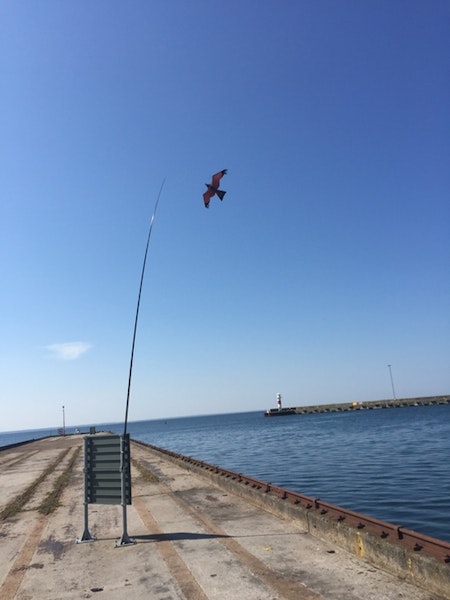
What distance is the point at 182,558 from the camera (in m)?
6.66

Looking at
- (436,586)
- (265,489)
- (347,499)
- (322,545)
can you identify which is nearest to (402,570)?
(436,586)

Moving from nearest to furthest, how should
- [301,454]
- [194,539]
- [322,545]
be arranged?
[322,545], [194,539], [301,454]

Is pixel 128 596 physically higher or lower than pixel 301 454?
higher

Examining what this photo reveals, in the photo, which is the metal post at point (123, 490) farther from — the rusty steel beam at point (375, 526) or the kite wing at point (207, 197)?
the kite wing at point (207, 197)

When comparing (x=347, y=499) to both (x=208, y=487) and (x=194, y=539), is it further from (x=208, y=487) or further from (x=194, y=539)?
(x=194, y=539)

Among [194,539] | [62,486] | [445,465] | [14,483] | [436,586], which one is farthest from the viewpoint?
[445,465]

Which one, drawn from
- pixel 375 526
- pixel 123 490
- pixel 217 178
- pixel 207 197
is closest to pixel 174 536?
pixel 123 490

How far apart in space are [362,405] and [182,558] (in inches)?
7164

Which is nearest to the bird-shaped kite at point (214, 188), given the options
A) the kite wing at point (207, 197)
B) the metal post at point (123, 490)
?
the kite wing at point (207, 197)

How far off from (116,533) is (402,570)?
5671 millimetres

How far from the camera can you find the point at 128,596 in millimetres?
5457

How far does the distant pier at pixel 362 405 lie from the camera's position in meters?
156

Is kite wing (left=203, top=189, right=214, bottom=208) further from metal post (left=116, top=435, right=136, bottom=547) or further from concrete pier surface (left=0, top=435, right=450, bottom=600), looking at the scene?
concrete pier surface (left=0, top=435, right=450, bottom=600)

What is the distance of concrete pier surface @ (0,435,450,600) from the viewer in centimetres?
538
